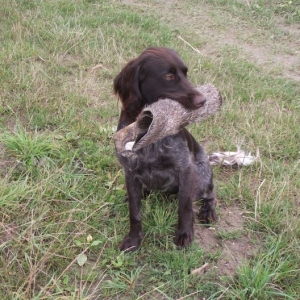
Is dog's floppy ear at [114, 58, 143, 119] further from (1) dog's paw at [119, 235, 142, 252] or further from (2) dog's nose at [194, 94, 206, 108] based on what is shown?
(1) dog's paw at [119, 235, 142, 252]

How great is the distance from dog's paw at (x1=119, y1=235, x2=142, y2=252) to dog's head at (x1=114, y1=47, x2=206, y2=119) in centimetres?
82

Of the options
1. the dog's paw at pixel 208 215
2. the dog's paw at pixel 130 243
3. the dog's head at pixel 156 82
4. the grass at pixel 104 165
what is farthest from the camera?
the dog's paw at pixel 208 215

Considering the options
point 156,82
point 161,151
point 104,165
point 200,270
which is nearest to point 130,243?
point 200,270

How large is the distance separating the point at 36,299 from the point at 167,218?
3.75 ft

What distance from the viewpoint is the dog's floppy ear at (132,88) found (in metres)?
2.85

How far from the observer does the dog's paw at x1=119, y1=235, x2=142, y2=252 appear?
116 inches

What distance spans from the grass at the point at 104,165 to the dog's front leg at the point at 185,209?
75 mm

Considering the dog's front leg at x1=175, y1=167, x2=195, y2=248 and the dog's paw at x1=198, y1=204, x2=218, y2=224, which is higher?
the dog's front leg at x1=175, y1=167, x2=195, y2=248

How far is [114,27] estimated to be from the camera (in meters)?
6.26

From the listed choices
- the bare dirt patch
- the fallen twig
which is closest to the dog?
the bare dirt patch

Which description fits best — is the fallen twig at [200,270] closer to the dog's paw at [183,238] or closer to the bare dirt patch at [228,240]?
the bare dirt patch at [228,240]

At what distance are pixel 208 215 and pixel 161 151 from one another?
0.67 metres

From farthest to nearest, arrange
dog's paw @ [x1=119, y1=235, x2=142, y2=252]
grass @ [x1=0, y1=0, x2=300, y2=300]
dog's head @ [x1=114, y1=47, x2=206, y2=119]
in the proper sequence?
dog's paw @ [x1=119, y1=235, x2=142, y2=252] < dog's head @ [x1=114, y1=47, x2=206, y2=119] < grass @ [x1=0, y1=0, x2=300, y2=300]

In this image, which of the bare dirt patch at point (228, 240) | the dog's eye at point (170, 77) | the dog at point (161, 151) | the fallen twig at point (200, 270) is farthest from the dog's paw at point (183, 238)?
the dog's eye at point (170, 77)
